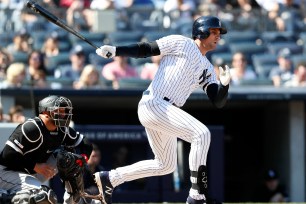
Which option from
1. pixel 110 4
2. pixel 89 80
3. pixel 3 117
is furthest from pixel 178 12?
pixel 3 117

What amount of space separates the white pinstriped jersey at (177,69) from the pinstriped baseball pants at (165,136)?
0.33ft

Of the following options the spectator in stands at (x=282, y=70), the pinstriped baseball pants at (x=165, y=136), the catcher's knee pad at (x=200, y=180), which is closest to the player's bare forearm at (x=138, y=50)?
the pinstriped baseball pants at (x=165, y=136)

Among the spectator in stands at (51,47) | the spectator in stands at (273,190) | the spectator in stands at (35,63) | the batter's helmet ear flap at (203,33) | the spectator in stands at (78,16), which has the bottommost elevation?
the spectator in stands at (273,190)

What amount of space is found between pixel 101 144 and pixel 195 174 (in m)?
4.77

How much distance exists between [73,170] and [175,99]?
39.2 inches

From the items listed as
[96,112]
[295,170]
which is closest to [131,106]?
[96,112]

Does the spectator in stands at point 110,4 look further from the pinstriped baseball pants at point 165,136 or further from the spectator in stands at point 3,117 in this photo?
the pinstriped baseball pants at point 165,136

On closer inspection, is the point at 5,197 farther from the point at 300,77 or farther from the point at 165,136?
the point at 300,77

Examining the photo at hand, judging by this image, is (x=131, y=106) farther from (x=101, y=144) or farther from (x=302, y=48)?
(x=302, y=48)

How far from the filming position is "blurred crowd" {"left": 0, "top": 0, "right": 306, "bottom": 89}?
43.1 feet

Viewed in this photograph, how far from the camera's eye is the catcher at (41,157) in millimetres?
7691

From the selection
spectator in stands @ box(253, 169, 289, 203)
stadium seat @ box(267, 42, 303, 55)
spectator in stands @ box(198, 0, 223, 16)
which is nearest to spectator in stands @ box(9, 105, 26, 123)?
spectator in stands @ box(253, 169, 289, 203)

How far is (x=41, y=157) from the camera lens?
25.9 feet

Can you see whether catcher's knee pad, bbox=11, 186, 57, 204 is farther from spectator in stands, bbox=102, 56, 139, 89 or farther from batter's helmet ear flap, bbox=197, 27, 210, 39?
spectator in stands, bbox=102, 56, 139, 89
